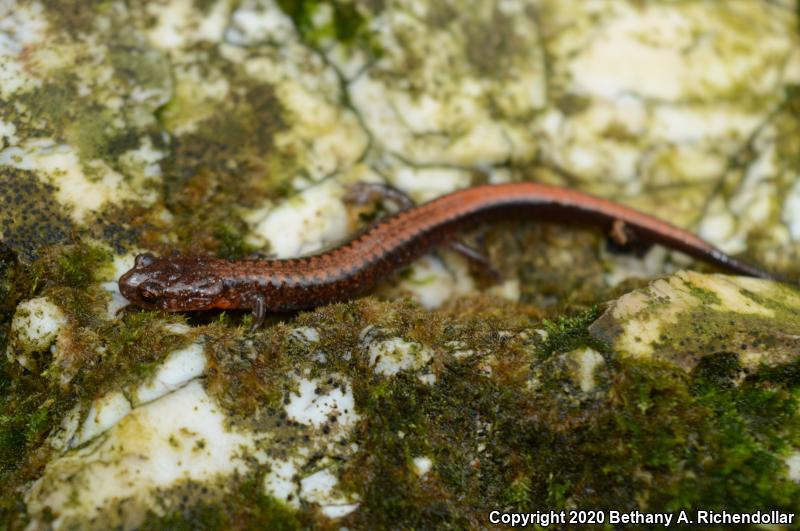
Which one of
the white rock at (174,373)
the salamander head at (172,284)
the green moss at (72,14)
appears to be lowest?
the salamander head at (172,284)

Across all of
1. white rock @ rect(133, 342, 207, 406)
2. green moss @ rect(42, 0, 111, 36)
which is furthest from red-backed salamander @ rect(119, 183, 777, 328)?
green moss @ rect(42, 0, 111, 36)

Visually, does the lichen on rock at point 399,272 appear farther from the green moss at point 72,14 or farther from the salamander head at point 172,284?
the salamander head at point 172,284

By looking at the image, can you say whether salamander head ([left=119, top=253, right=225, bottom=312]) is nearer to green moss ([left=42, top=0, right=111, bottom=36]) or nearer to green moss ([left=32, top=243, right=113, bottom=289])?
green moss ([left=32, top=243, right=113, bottom=289])

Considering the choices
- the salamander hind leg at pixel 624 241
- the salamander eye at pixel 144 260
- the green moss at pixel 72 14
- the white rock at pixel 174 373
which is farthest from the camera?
the salamander hind leg at pixel 624 241

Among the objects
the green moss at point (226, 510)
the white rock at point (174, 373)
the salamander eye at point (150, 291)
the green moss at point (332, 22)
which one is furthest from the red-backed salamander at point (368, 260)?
the green moss at point (332, 22)

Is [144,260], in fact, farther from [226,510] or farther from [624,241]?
[624,241]

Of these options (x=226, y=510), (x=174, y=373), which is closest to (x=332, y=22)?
(x=174, y=373)

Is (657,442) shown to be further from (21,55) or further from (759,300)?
(21,55)
